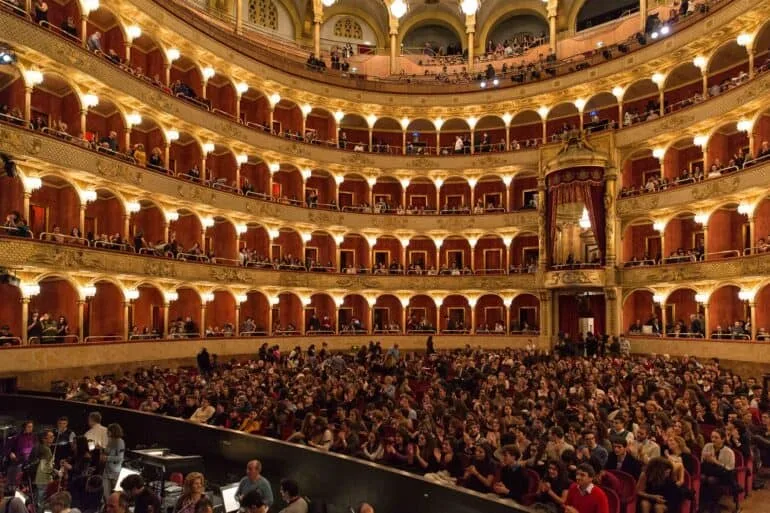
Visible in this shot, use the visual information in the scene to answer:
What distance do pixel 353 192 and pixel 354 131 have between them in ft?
13.9

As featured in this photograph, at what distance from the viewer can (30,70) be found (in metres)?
20.0

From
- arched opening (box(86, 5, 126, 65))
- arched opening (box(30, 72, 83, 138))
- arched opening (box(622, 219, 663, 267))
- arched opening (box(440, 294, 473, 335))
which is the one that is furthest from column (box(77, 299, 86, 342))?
arched opening (box(622, 219, 663, 267))

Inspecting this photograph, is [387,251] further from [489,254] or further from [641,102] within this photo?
[641,102]

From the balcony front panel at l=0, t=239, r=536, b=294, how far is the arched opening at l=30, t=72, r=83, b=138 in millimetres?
5092

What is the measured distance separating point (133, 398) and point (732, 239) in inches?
1052

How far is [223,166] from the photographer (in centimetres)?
3241

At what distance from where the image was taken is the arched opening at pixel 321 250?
37250 millimetres

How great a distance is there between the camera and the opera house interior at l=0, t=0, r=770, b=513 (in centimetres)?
961

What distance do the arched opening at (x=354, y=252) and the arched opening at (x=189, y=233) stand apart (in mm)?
10979

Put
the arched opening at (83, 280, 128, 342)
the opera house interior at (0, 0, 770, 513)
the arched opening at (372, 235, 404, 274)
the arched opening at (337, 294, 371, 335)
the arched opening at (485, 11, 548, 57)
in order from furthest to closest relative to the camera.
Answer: the arched opening at (485, 11, 548, 57) → the arched opening at (372, 235, 404, 274) → the arched opening at (337, 294, 371, 335) → the arched opening at (83, 280, 128, 342) → the opera house interior at (0, 0, 770, 513)

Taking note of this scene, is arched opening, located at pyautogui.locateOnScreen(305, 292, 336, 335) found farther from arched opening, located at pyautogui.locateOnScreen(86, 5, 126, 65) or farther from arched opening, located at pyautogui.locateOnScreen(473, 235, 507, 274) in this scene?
arched opening, located at pyautogui.locateOnScreen(86, 5, 126, 65)

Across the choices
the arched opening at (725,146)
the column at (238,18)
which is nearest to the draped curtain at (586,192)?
the arched opening at (725,146)

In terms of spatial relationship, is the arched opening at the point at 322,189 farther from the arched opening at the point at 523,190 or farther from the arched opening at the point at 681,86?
the arched opening at the point at 681,86

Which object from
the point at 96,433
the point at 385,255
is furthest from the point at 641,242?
the point at 96,433
